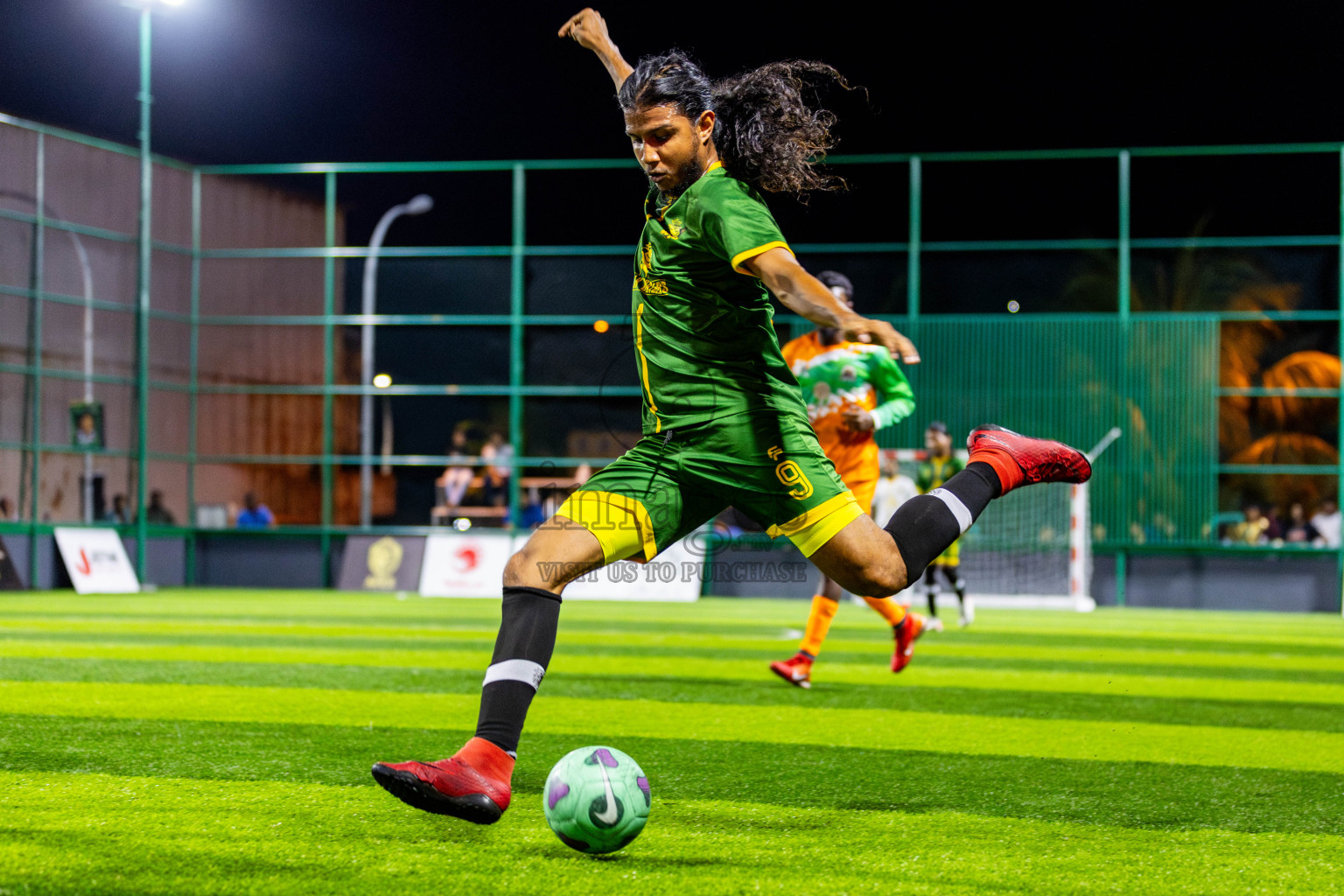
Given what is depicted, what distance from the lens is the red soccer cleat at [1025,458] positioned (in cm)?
471

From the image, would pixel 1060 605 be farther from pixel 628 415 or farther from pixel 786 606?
pixel 628 415

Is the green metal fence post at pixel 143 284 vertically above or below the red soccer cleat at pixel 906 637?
above

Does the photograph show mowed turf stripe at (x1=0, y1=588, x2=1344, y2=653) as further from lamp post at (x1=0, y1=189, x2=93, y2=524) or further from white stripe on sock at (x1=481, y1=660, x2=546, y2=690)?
white stripe on sock at (x1=481, y1=660, x2=546, y2=690)

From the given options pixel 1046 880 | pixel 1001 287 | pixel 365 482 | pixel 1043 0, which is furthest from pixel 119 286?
pixel 1046 880

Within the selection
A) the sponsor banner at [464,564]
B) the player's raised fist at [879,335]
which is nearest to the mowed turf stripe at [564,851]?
the player's raised fist at [879,335]

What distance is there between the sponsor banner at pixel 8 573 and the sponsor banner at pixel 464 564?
6046 mm

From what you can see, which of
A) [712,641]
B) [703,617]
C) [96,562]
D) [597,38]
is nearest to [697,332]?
[597,38]

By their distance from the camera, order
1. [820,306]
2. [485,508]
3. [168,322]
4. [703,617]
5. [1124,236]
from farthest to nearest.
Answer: [168,322], [485,508], [1124,236], [703,617], [820,306]

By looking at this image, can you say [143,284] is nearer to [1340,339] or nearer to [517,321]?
[517,321]

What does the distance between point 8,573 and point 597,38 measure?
59.9 ft

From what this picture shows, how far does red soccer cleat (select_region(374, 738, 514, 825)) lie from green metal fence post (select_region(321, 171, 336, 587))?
845 inches

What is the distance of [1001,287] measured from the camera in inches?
933

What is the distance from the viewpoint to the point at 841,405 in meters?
7.90

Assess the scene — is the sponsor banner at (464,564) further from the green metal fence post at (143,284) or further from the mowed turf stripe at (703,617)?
the green metal fence post at (143,284)
